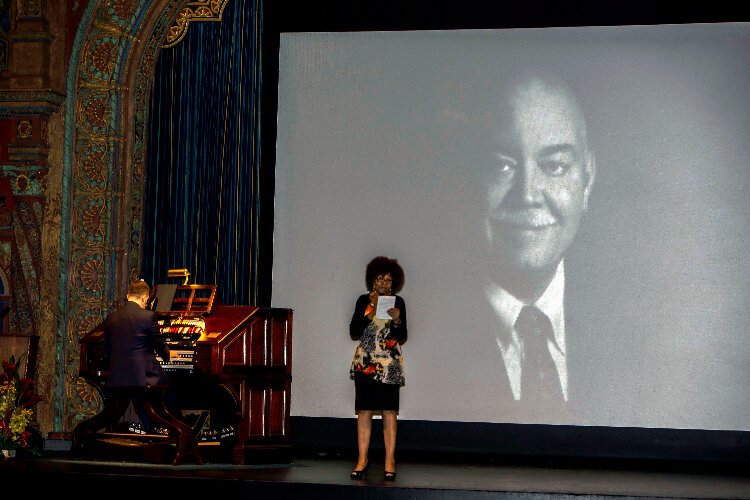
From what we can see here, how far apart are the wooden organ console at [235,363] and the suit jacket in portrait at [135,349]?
28 cm

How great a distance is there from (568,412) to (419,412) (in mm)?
1088

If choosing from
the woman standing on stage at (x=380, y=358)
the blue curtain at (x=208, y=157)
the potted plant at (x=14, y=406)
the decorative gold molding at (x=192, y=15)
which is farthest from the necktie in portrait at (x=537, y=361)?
the potted plant at (x=14, y=406)

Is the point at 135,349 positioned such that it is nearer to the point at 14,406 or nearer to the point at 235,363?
the point at 235,363

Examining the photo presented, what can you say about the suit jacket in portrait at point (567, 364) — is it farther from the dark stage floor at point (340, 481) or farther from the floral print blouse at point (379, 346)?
the floral print blouse at point (379, 346)

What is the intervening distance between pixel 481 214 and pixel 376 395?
2.23 metres

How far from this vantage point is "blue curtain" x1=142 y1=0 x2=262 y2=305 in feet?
29.2

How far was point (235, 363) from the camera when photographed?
7660mm

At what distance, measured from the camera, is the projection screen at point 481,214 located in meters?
8.27

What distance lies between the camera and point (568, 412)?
8367 mm

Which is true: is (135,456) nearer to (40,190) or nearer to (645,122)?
(40,190)

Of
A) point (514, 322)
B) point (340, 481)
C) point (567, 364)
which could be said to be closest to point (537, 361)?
point (567, 364)

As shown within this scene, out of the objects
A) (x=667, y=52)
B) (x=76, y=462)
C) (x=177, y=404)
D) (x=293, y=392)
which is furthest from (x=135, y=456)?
(x=667, y=52)

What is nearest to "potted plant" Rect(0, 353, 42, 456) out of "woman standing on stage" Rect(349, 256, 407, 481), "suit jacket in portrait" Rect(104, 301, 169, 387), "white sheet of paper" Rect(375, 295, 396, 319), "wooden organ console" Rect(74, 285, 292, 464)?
"wooden organ console" Rect(74, 285, 292, 464)

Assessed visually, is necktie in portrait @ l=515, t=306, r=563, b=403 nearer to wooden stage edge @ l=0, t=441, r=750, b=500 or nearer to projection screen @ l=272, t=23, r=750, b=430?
projection screen @ l=272, t=23, r=750, b=430
